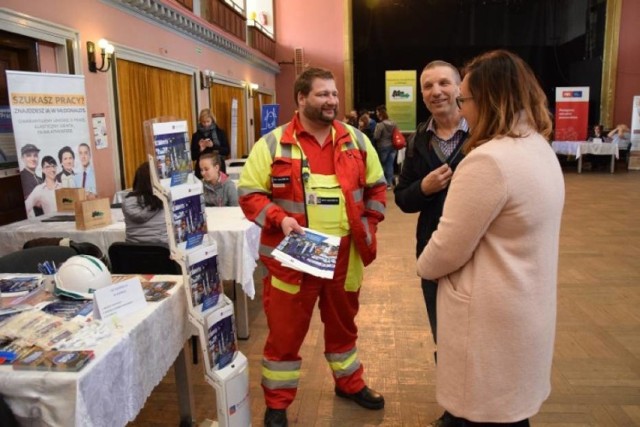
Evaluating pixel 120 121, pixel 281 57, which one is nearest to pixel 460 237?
pixel 120 121

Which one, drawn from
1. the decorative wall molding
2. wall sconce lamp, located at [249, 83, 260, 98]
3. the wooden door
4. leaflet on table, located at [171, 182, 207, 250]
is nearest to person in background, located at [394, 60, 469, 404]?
leaflet on table, located at [171, 182, 207, 250]

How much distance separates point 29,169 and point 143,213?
1418mm

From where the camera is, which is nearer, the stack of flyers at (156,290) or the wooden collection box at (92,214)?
the stack of flyers at (156,290)

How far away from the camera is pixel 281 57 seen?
1334 cm

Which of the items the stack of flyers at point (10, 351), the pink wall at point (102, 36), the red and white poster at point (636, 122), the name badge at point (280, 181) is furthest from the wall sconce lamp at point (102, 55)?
the red and white poster at point (636, 122)

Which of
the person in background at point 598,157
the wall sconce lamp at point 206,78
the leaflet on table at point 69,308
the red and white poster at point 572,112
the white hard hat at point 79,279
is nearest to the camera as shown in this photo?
the leaflet on table at point 69,308

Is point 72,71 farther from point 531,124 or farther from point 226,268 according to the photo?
point 531,124

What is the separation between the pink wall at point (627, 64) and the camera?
12.5m

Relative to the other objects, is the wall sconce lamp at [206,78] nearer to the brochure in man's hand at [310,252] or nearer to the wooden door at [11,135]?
the wooden door at [11,135]

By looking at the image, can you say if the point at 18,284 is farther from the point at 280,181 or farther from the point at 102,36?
the point at 102,36

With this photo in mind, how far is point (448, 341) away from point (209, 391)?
1606 mm

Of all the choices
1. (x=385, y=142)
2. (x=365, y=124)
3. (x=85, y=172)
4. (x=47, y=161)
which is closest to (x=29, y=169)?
(x=47, y=161)

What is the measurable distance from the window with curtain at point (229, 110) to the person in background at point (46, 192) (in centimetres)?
479

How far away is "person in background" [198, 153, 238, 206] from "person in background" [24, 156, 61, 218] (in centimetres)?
110
